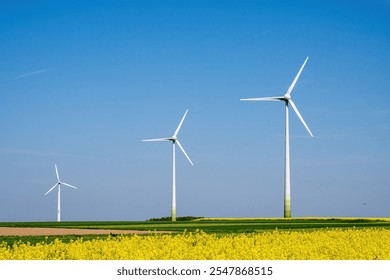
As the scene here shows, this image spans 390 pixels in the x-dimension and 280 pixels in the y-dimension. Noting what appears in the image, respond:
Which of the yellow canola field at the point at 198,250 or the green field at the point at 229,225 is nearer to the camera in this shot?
the yellow canola field at the point at 198,250

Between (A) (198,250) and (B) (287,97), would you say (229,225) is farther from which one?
(A) (198,250)

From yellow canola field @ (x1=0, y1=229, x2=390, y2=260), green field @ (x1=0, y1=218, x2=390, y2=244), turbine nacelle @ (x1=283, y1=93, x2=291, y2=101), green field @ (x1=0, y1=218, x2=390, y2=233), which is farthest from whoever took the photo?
turbine nacelle @ (x1=283, y1=93, x2=291, y2=101)

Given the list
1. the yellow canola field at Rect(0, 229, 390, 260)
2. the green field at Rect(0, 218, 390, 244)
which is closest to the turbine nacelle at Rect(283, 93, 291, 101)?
the green field at Rect(0, 218, 390, 244)

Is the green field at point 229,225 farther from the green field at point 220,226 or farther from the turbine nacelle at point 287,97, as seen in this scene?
the turbine nacelle at point 287,97

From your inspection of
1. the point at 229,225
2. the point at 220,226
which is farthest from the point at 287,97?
the point at 220,226

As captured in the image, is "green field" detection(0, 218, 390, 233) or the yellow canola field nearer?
the yellow canola field

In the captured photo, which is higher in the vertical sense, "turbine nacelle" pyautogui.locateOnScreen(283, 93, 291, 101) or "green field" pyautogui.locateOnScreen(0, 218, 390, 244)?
"turbine nacelle" pyautogui.locateOnScreen(283, 93, 291, 101)

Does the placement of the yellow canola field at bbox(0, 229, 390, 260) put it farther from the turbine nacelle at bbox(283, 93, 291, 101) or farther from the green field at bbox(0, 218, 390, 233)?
the turbine nacelle at bbox(283, 93, 291, 101)

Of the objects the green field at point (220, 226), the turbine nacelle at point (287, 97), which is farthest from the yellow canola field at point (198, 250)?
the turbine nacelle at point (287, 97)

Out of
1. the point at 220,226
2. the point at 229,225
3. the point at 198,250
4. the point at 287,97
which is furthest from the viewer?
the point at 287,97

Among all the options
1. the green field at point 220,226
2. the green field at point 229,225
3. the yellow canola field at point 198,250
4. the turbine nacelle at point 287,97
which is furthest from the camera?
the turbine nacelle at point 287,97

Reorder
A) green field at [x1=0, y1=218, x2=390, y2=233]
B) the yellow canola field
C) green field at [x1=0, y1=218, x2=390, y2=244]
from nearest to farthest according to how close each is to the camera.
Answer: the yellow canola field
green field at [x1=0, y1=218, x2=390, y2=244]
green field at [x1=0, y1=218, x2=390, y2=233]
